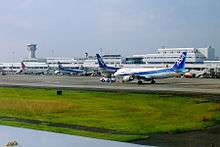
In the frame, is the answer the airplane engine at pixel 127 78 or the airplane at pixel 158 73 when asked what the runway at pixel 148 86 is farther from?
the airplane engine at pixel 127 78

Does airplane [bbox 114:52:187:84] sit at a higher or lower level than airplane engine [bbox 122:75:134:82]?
higher

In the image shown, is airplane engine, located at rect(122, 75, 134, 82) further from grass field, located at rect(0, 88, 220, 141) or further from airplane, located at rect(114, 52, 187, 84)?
grass field, located at rect(0, 88, 220, 141)

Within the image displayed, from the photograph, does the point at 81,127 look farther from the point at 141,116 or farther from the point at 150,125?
the point at 141,116

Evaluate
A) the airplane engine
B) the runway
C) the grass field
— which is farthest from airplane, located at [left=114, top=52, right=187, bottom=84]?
the grass field

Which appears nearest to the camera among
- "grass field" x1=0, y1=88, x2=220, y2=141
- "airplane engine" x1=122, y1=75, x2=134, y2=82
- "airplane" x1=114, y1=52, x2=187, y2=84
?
"grass field" x1=0, y1=88, x2=220, y2=141

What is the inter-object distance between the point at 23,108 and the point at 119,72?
7818cm

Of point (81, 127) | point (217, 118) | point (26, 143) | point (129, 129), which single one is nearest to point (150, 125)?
point (129, 129)

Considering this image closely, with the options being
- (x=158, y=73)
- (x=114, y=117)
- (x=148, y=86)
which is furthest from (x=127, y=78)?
(x=114, y=117)

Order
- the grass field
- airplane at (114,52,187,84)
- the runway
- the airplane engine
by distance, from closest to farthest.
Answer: the grass field
the runway
airplane at (114,52,187,84)
the airplane engine

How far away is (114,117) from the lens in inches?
1531

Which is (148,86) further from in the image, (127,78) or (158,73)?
(127,78)

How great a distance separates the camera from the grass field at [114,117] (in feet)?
103

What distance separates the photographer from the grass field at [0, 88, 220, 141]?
3134cm

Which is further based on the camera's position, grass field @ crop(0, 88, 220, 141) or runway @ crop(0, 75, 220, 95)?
runway @ crop(0, 75, 220, 95)
